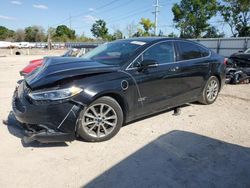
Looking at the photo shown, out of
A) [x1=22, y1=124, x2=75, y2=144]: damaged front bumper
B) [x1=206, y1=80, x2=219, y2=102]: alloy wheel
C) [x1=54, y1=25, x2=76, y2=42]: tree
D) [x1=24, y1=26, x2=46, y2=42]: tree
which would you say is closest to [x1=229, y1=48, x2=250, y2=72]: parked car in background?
[x1=206, y1=80, x2=219, y2=102]: alloy wheel

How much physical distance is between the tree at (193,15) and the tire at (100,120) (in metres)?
47.9

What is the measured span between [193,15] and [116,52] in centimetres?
4817

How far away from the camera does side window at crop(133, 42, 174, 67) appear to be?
4397 mm

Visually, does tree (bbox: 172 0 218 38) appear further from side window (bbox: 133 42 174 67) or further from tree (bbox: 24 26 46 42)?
tree (bbox: 24 26 46 42)

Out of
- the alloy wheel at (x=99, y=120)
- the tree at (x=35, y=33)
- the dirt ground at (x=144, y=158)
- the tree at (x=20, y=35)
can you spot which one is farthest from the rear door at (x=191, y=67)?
the tree at (x=20, y=35)

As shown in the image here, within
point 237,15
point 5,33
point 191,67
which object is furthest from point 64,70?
point 5,33

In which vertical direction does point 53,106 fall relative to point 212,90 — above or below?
above

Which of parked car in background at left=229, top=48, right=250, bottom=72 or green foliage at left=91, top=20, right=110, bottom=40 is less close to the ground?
green foliage at left=91, top=20, right=110, bottom=40

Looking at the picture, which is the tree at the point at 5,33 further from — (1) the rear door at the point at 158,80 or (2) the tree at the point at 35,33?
(1) the rear door at the point at 158,80

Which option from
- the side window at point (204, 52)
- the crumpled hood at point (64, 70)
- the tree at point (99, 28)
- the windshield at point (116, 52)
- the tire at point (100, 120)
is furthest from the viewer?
the tree at point (99, 28)

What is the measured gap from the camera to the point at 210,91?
Answer: 19.6ft

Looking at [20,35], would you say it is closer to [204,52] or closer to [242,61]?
[242,61]

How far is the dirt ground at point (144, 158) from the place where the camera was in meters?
2.93

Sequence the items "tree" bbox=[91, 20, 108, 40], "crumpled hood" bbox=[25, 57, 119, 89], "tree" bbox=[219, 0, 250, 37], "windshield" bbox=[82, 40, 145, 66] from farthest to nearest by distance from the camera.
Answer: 1. "tree" bbox=[91, 20, 108, 40]
2. "tree" bbox=[219, 0, 250, 37]
3. "windshield" bbox=[82, 40, 145, 66]
4. "crumpled hood" bbox=[25, 57, 119, 89]
